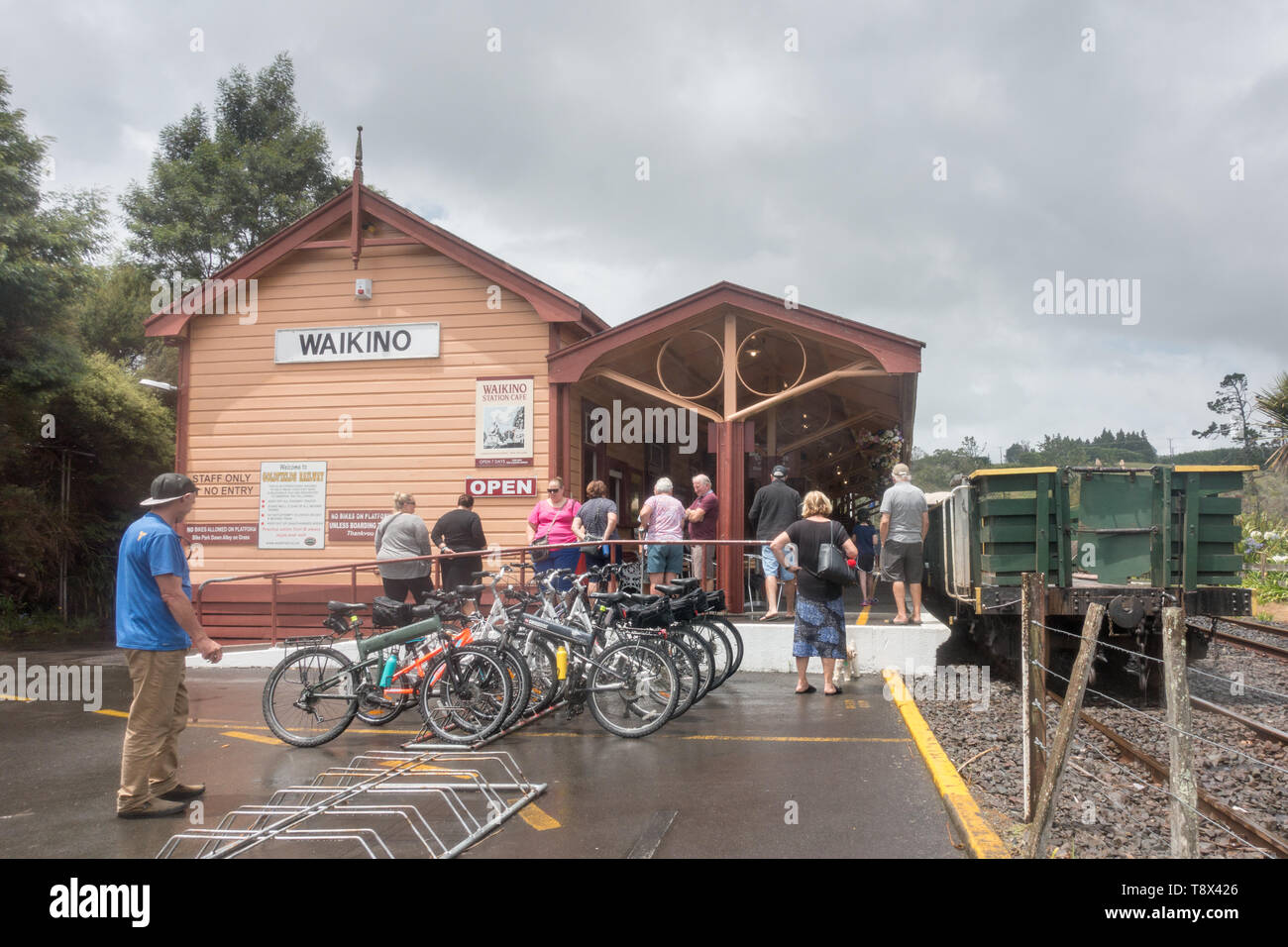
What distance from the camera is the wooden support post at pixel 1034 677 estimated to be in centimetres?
471

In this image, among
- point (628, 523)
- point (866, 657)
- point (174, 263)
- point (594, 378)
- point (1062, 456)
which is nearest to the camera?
point (866, 657)

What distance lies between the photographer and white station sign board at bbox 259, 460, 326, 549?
1360 centimetres

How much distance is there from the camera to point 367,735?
7617 mm

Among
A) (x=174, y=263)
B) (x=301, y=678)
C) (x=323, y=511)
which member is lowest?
(x=301, y=678)

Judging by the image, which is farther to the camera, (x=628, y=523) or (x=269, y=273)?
(x=628, y=523)

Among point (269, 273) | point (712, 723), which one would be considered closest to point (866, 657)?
point (712, 723)

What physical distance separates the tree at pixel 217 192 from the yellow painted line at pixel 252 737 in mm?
26255

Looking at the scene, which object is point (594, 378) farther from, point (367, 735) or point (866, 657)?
point (367, 735)

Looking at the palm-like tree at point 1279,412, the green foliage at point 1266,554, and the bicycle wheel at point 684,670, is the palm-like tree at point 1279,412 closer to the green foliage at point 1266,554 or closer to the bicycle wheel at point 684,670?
the green foliage at point 1266,554

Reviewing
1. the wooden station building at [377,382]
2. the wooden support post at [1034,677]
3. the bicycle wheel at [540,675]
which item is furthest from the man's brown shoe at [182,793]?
the wooden station building at [377,382]

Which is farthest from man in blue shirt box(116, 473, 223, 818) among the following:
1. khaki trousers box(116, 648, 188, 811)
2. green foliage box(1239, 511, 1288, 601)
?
green foliage box(1239, 511, 1288, 601)

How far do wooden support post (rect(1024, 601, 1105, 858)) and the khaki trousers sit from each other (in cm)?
463

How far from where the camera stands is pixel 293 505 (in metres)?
13.7
